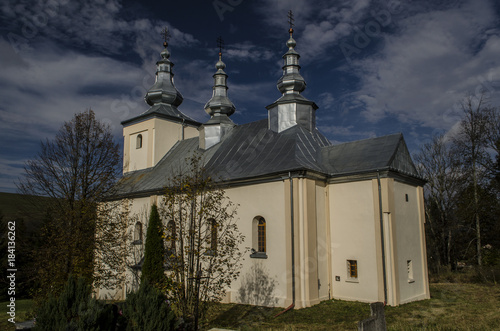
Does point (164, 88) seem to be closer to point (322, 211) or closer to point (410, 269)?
point (322, 211)

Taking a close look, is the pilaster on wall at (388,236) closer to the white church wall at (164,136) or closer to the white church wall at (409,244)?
the white church wall at (409,244)

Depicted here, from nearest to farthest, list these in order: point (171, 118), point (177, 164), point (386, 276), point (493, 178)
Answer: point (386, 276) < point (177, 164) < point (171, 118) < point (493, 178)

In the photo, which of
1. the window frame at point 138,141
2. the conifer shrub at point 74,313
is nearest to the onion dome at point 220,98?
the window frame at point 138,141

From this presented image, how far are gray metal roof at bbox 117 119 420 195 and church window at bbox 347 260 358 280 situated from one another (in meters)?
3.60

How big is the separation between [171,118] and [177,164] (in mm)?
4086

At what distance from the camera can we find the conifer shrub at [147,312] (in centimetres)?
713

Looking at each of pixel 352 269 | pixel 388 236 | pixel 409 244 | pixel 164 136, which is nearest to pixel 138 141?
pixel 164 136

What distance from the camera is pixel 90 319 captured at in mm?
6527

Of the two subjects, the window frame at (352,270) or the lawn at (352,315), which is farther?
the window frame at (352,270)

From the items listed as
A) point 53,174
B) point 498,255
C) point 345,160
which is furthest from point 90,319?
point 498,255

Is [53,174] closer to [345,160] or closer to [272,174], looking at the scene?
[272,174]

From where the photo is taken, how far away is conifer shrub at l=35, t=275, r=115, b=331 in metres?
6.51

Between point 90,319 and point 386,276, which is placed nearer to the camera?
point 90,319

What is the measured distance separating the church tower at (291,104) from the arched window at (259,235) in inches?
198
